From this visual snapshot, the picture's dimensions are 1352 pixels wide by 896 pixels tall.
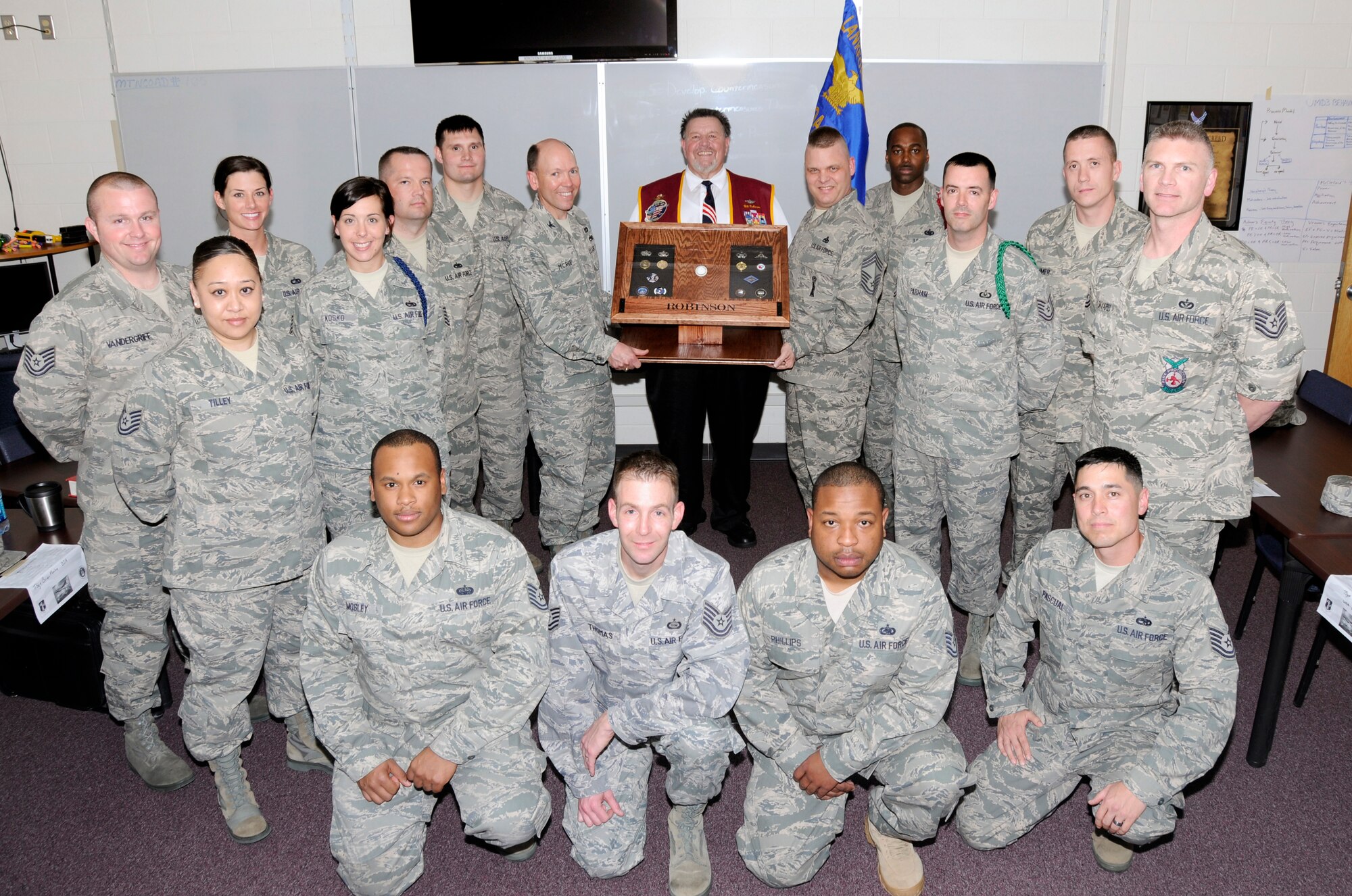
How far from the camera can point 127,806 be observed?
2.94 meters

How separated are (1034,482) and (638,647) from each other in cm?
201

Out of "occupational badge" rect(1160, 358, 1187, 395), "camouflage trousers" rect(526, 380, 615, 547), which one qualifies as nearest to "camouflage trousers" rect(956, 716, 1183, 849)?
"occupational badge" rect(1160, 358, 1187, 395)

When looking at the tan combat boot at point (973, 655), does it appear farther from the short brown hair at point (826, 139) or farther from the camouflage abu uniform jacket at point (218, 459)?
the camouflage abu uniform jacket at point (218, 459)

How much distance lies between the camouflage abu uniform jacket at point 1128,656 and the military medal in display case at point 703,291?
1530mm

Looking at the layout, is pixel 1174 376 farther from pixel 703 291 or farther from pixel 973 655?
pixel 703 291

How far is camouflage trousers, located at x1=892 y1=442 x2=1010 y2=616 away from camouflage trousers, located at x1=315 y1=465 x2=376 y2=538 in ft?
5.98

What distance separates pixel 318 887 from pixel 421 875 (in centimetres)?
27

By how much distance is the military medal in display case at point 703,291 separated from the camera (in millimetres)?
3857

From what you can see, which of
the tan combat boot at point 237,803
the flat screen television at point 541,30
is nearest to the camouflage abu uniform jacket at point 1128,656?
the tan combat boot at point 237,803

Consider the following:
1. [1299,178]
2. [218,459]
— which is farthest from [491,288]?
[1299,178]

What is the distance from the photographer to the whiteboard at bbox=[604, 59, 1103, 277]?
5336 mm

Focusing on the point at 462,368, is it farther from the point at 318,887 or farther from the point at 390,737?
the point at 318,887

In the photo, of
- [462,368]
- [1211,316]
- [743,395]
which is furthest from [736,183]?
[1211,316]

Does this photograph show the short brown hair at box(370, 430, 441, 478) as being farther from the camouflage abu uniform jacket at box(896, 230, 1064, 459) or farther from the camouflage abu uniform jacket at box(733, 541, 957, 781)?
the camouflage abu uniform jacket at box(896, 230, 1064, 459)
